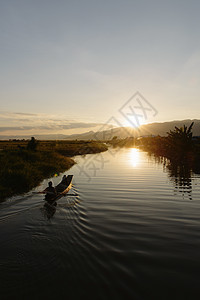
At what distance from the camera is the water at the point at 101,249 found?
6309 mm

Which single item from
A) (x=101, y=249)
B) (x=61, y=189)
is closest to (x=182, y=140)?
(x=61, y=189)

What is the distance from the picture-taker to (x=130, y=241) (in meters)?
9.23

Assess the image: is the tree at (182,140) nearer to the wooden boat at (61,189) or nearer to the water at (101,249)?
the water at (101,249)

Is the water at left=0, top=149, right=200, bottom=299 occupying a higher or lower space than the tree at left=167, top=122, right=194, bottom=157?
lower

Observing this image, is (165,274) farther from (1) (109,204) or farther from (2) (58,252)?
(1) (109,204)

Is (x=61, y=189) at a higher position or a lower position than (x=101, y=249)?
higher

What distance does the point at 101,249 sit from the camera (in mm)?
8508

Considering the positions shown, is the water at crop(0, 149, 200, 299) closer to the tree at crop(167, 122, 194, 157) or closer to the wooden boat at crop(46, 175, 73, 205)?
the wooden boat at crop(46, 175, 73, 205)

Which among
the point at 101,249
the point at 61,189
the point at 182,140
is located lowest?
the point at 101,249

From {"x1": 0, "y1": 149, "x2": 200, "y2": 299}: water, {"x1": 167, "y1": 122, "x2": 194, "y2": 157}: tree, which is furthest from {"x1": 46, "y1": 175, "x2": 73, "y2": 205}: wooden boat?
{"x1": 167, "y1": 122, "x2": 194, "y2": 157}: tree

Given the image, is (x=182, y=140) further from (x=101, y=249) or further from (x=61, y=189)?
(x=101, y=249)

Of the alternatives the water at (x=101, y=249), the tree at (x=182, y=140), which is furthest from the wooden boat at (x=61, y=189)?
the tree at (x=182, y=140)

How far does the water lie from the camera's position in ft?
20.7

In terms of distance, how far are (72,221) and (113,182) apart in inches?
454
